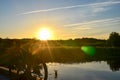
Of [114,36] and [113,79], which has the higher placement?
[114,36]

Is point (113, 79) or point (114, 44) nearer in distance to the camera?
point (113, 79)

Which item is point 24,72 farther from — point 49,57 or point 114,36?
point 114,36

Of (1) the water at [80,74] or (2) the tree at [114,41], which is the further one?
(2) the tree at [114,41]

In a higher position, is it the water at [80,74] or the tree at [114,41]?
the tree at [114,41]

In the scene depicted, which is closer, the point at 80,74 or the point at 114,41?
the point at 80,74

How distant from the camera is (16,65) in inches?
414

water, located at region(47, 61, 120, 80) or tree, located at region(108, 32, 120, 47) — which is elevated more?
tree, located at region(108, 32, 120, 47)

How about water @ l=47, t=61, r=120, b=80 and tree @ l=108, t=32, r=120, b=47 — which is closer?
water @ l=47, t=61, r=120, b=80

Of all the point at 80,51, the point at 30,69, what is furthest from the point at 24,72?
the point at 80,51

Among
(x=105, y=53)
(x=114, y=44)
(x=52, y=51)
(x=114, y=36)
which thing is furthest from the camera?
(x=114, y=36)

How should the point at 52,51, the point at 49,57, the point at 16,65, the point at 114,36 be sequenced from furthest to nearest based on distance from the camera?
the point at 114,36 → the point at 52,51 → the point at 49,57 → the point at 16,65

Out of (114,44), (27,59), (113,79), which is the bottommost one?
(113,79)

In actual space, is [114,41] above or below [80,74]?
above

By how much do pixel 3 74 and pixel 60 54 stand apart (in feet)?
156
